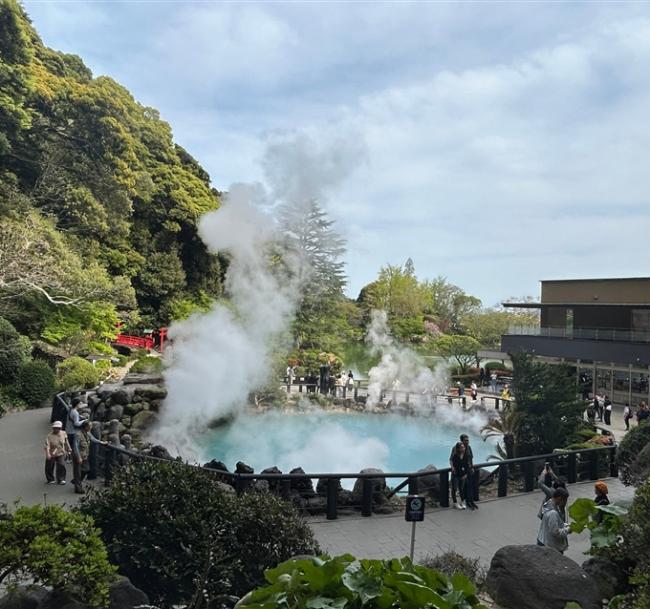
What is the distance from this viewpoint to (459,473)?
34.2 ft

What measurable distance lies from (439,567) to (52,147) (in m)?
31.1

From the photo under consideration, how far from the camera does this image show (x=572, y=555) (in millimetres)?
8352

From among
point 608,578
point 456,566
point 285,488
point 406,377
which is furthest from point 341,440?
point 406,377

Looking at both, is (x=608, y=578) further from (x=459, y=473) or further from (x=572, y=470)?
(x=572, y=470)

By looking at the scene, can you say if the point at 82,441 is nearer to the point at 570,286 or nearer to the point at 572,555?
the point at 572,555

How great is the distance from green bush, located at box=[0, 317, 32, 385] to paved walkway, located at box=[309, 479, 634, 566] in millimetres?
15669

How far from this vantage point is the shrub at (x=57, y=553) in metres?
4.21

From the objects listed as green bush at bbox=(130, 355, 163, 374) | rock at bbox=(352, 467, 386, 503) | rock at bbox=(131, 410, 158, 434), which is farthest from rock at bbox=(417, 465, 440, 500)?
green bush at bbox=(130, 355, 163, 374)

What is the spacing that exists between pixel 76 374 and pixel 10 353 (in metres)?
2.72

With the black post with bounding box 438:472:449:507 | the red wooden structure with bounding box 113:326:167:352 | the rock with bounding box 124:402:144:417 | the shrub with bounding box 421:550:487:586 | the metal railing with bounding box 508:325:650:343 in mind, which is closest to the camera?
the shrub with bounding box 421:550:487:586

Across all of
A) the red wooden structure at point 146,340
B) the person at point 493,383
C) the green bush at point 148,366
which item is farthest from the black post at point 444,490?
the red wooden structure at point 146,340

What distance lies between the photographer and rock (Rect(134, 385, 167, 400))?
19375 millimetres

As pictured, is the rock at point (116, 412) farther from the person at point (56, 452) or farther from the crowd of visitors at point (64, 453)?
the person at point (56, 452)

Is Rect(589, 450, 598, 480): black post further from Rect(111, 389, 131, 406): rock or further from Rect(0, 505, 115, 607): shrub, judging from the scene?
Rect(111, 389, 131, 406): rock
